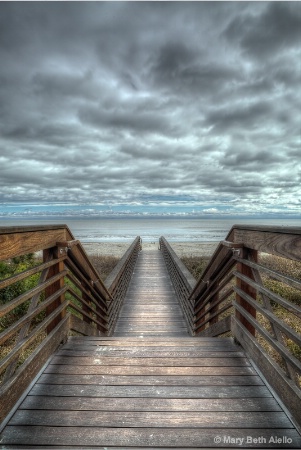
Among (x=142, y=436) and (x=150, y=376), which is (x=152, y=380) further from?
(x=142, y=436)

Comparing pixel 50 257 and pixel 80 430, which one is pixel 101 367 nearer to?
pixel 80 430

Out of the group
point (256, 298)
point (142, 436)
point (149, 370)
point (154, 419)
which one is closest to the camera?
point (142, 436)

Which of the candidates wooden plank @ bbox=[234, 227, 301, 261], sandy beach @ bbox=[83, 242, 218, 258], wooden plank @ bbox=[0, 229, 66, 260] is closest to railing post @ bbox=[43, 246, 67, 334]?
wooden plank @ bbox=[0, 229, 66, 260]

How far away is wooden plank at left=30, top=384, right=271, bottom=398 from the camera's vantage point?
212 cm

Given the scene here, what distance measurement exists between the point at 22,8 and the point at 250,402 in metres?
7.59

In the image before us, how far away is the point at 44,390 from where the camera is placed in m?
2.17

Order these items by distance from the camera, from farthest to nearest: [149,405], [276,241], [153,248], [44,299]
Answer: [153,248]
[44,299]
[276,241]
[149,405]

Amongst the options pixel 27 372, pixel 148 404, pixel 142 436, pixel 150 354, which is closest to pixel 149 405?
pixel 148 404

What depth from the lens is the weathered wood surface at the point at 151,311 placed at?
5707 mm

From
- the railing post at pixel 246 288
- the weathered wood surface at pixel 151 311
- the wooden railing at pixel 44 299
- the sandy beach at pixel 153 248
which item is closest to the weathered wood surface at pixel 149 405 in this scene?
the wooden railing at pixel 44 299

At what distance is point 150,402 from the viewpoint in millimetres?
2031

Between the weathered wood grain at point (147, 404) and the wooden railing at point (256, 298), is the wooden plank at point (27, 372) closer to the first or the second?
the weathered wood grain at point (147, 404)

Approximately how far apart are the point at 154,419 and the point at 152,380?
0.47 m

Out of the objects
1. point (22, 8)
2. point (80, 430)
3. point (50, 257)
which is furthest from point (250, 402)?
point (22, 8)
